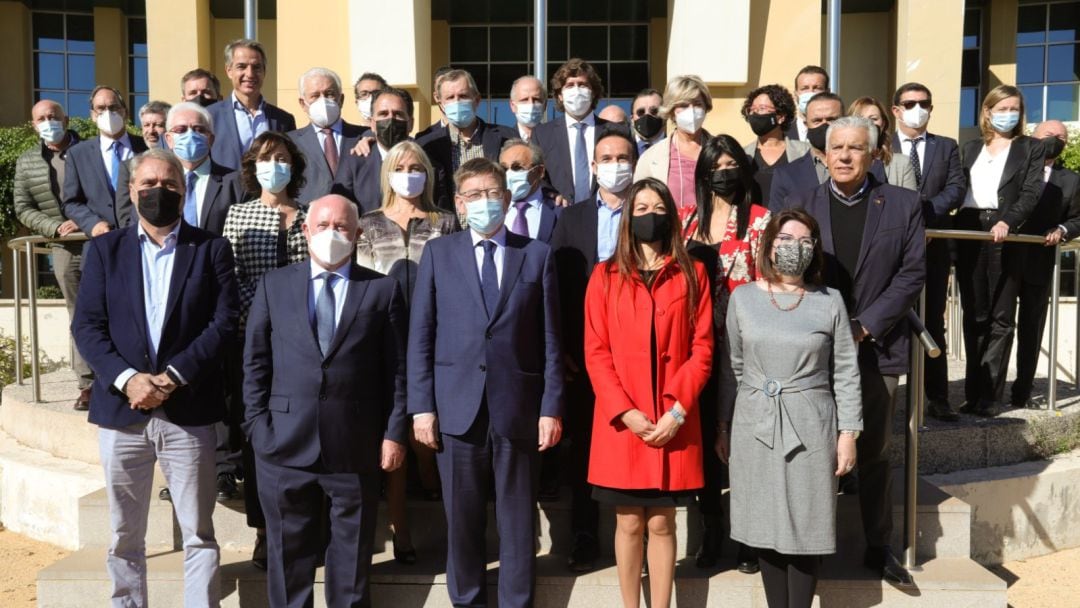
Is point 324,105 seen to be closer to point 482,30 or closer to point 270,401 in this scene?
point 270,401

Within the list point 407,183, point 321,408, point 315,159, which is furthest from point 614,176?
point 315,159

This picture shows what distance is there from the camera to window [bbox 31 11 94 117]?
20000 millimetres

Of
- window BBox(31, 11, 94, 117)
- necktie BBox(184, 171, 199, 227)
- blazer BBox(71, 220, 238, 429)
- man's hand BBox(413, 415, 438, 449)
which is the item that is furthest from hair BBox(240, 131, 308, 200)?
window BBox(31, 11, 94, 117)

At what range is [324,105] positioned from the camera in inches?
240

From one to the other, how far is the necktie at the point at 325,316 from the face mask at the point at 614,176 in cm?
148

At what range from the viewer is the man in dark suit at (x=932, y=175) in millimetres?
6379

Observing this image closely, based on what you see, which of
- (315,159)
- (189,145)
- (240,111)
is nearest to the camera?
(189,145)

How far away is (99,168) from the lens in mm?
6422

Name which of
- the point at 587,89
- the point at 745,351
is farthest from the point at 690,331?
the point at 587,89

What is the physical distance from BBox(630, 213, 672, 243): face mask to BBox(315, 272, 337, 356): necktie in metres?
1.42

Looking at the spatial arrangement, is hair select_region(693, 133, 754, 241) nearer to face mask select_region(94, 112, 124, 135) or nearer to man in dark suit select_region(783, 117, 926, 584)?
man in dark suit select_region(783, 117, 926, 584)

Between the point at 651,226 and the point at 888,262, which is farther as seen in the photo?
the point at 888,262

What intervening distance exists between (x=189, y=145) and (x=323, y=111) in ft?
3.44

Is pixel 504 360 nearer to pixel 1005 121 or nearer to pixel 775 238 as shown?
pixel 775 238
